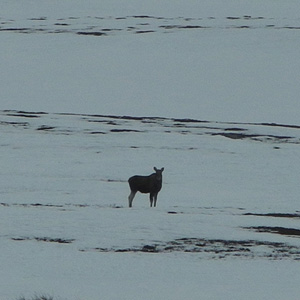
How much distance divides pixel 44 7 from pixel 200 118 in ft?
138

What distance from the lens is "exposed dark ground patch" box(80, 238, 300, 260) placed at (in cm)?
1605

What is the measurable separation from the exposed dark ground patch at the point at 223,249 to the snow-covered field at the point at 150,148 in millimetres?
57

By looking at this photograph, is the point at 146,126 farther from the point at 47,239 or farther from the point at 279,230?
the point at 47,239

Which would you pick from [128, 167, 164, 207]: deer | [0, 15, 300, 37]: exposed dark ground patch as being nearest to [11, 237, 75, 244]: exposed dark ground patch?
[128, 167, 164, 207]: deer

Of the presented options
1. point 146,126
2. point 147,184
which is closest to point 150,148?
point 146,126

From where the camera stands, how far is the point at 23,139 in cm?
3619

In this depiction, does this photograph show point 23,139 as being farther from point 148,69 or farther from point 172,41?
point 172,41

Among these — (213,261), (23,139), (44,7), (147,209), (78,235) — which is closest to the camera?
(213,261)

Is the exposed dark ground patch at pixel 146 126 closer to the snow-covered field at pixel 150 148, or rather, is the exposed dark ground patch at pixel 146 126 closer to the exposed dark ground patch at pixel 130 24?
the snow-covered field at pixel 150 148

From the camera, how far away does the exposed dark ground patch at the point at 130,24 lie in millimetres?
68312

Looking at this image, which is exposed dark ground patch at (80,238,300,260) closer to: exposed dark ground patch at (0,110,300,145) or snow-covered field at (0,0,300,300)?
snow-covered field at (0,0,300,300)

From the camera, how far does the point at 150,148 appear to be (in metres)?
34.4

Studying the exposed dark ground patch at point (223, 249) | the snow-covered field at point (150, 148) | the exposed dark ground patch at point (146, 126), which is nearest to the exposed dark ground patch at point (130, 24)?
the snow-covered field at point (150, 148)

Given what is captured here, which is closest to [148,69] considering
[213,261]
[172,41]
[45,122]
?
[172,41]
